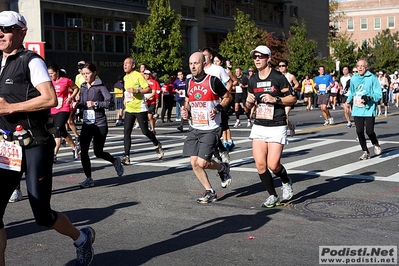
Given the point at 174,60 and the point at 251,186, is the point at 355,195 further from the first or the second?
the point at 174,60

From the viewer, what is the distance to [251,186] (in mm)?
9250

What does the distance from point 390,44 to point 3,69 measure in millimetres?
73649

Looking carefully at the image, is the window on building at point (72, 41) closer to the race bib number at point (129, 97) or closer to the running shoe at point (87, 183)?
the race bib number at point (129, 97)

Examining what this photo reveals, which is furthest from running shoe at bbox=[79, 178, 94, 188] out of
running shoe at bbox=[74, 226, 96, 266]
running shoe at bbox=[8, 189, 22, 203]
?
running shoe at bbox=[74, 226, 96, 266]

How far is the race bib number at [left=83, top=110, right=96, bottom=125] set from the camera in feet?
31.7

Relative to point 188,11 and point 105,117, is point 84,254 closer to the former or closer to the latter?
point 105,117

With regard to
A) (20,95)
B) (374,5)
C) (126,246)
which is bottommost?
(126,246)

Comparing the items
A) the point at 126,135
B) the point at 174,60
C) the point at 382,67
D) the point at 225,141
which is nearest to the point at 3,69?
the point at 126,135

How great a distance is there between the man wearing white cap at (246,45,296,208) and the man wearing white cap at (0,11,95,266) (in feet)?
11.1

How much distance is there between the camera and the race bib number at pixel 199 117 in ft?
26.8

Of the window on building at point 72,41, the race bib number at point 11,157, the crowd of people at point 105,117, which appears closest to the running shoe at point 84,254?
the crowd of people at point 105,117

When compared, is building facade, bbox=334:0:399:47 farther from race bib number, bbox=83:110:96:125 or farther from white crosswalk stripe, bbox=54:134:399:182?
race bib number, bbox=83:110:96:125

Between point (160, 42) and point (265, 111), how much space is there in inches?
1050

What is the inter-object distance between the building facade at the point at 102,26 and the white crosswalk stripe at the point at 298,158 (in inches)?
765
